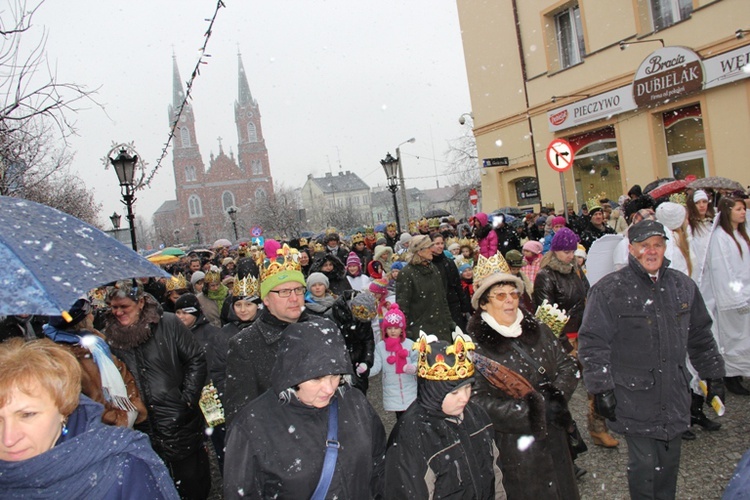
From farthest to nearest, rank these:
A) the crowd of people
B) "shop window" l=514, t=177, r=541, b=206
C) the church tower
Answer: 1. the church tower
2. "shop window" l=514, t=177, r=541, b=206
3. the crowd of people

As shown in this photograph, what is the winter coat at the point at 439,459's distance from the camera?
2529 millimetres

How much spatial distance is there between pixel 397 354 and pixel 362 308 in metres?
0.56

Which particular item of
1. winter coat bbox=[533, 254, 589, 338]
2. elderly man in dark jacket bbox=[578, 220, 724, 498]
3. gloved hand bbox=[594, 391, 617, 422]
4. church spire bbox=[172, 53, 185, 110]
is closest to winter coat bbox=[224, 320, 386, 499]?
gloved hand bbox=[594, 391, 617, 422]

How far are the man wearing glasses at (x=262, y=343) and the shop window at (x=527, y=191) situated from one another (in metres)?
17.5

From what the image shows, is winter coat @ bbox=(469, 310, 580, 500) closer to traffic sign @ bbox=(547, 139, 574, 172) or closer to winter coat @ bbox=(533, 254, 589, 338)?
winter coat @ bbox=(533, 254, 589, 338)

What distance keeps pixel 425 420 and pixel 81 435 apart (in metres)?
1.51

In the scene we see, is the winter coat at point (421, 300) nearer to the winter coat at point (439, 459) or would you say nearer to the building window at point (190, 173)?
the winter coat at point (439, 459)

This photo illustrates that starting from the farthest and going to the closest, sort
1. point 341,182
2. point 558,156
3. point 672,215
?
point 341,182, point 558,156, point 672,215

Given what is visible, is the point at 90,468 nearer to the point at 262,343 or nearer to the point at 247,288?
the point at 262,343

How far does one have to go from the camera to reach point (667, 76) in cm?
1393

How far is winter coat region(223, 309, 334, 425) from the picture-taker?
11.1ft

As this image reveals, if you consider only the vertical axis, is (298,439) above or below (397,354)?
above

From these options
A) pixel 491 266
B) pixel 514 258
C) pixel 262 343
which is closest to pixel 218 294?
pixel 514 258

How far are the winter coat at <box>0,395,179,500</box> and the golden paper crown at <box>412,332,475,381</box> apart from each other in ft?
4.14
